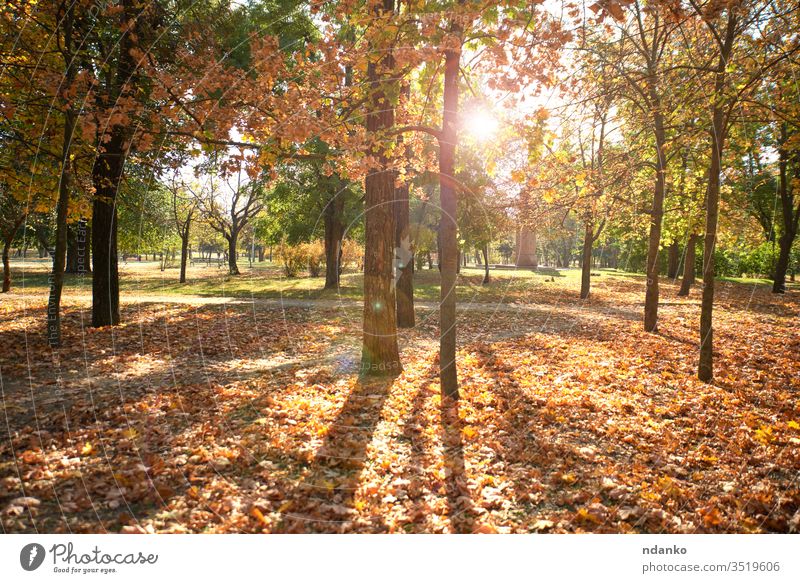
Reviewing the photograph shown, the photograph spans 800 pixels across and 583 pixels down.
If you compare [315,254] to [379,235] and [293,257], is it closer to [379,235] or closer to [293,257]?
[293,257]

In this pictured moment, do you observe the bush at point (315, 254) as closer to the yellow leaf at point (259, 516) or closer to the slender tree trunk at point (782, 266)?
the yellow leaf at point (259, 516)

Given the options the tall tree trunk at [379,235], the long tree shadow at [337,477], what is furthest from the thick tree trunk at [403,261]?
the long tree shadow at [337,477]

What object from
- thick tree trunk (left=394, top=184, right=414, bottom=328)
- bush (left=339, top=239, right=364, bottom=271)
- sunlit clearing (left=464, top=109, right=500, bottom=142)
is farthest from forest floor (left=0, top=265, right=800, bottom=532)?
bush (left=339, top=239, right=364, bottom=271)

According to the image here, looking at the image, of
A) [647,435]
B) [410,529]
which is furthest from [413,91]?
[410,529]

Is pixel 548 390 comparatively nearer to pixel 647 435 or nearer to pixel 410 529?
pixel 647 435

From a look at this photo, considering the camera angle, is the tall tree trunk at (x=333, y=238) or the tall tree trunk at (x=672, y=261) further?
the tall tree trunk at (x=672, y=261)

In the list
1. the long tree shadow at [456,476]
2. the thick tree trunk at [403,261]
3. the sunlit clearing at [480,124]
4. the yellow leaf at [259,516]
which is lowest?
the yellow leaf at [259,516]

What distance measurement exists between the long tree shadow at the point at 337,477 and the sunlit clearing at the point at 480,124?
5.42 m

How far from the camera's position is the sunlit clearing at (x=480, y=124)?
7.88m

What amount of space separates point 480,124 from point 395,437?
6.16m

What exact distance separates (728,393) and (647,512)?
428 centimetres

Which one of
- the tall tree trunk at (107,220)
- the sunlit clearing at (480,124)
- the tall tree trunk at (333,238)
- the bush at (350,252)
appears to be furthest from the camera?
the bush at (350,252)

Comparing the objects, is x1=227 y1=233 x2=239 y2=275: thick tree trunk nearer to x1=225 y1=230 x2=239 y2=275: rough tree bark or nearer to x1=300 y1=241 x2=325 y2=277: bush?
x1=225 y1=230 x2=239 y2=275: rough tree bark

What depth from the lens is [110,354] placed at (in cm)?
944
